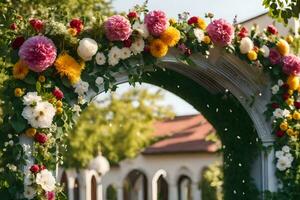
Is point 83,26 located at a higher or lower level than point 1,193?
higher

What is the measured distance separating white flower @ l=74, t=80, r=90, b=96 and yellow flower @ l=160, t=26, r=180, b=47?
106cm

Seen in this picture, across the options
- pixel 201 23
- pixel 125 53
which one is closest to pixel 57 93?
pixel 125 53

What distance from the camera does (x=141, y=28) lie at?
6.79 metres

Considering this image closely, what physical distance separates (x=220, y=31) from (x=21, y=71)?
2448mm

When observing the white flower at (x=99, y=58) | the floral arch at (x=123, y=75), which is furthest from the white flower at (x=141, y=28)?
the white flower at (x=99, y=58)

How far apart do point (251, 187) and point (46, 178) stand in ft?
10.5

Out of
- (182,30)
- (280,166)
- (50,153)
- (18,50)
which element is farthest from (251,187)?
(18,50)

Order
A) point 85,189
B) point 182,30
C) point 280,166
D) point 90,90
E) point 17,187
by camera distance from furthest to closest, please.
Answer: point 85,189
point 280,166
point 182,30
point 90,90
point 17,187

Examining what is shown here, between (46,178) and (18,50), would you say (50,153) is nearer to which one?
(46,178)

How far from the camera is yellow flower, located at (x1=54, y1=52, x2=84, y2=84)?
631cm

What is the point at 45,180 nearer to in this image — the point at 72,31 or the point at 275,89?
the point at 72,31

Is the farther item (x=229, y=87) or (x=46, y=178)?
(x=229, y=87)

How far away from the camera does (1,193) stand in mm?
6180

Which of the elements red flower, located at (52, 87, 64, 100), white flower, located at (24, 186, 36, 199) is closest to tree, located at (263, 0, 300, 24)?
red flower, located at (52, 87, 64, 100)
